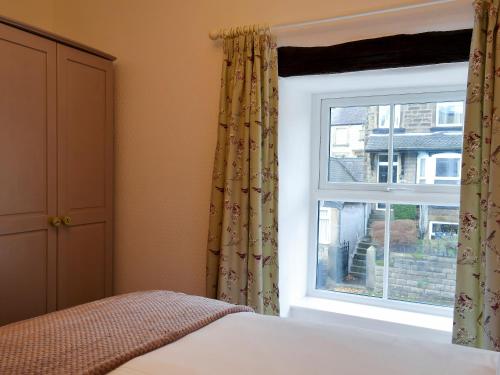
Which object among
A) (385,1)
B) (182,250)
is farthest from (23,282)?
(385,1)

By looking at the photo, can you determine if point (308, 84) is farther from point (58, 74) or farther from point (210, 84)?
point (58, 74)

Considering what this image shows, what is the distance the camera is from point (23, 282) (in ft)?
6.22

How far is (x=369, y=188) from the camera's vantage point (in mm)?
2297

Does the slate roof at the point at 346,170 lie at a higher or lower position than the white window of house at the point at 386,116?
lower

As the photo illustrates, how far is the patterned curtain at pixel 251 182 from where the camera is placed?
76.5 inches

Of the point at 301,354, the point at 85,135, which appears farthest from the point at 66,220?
the point at 301,354

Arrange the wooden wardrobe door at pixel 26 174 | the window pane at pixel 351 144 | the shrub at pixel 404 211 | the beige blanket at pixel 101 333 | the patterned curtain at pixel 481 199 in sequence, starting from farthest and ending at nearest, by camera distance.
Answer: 1. the window pane at pixel 351 144
2. the shrub at pixel 404 211
3. the wooden wardrobe door at pixel 26 174
4. the patterned curtain at pixel 481 199
5. the beige blanket at pixel 101 333

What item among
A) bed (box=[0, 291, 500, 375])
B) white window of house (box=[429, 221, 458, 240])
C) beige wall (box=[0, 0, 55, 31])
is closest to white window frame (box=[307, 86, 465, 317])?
white window of house (box=[429, 221, 458, 240])

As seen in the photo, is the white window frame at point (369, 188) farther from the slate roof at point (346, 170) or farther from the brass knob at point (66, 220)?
the brass knob at point (66, 220)

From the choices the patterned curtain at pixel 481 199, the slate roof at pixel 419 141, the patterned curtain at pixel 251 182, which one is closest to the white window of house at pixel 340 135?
the slate roof at pixel 419 141

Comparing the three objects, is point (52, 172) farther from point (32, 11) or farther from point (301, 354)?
point (301, 354)

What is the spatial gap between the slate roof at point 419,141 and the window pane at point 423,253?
32cm

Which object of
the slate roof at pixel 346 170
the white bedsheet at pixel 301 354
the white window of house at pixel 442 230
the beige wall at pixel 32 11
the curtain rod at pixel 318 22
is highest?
the beige wall at pixel 32 11

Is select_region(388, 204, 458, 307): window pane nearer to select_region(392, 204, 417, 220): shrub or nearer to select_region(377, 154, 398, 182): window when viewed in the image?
select_region(392, 204, 417, 220): shrub
